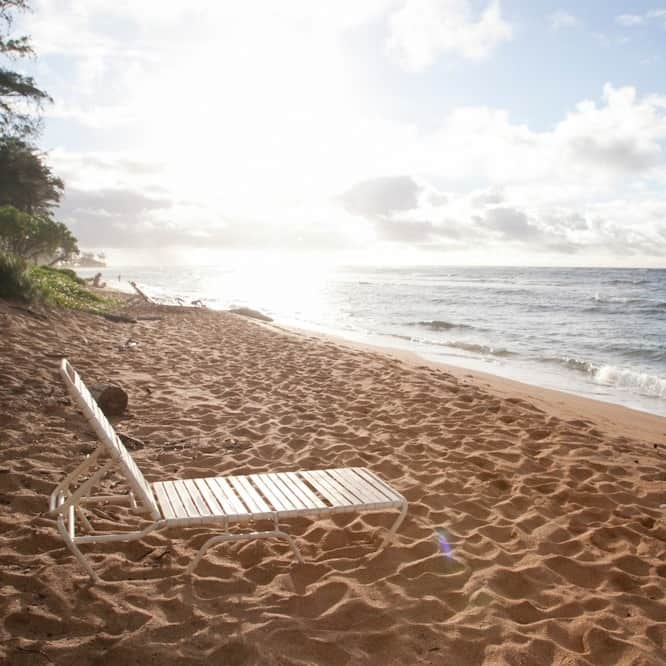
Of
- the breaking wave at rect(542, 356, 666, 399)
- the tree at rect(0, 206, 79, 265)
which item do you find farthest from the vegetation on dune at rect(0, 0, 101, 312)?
the breaking wave at rect(542, 356, 666, 399)

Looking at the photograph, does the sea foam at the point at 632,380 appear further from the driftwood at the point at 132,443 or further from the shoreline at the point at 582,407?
the driftwood at the point at 132,443

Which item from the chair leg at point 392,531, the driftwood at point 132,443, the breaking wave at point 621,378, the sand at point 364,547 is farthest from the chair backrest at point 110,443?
the breaking wave at point 621,378

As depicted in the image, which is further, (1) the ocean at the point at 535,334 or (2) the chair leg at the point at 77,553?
(1) the ocean at the point at 535,334

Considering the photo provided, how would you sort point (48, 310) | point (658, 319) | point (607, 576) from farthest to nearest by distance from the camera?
point (658, 319)
point (48, 310)
point (607, 576)

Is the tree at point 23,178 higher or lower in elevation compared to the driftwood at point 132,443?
higher

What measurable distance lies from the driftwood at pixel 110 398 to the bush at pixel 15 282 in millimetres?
5563

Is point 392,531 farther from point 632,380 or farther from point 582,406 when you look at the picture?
point 632,380

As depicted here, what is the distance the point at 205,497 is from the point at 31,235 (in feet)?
104

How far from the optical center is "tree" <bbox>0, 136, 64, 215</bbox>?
1043 inches

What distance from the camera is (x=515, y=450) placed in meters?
5.48

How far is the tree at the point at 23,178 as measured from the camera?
26500mm

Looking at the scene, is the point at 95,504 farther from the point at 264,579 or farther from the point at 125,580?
the point at 264,579

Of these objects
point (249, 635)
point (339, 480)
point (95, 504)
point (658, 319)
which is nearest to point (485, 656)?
point (249, 635)

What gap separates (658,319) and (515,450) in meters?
21.4
